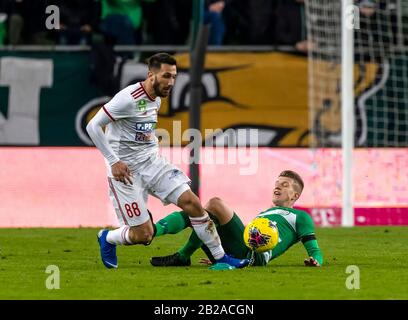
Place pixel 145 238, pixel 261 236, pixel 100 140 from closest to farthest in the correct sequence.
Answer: pixel 261 236, pixel 100 140, pixel 145 238

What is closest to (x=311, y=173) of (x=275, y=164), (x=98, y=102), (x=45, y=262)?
(x=275, y=164)

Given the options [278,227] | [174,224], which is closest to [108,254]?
[174,224]

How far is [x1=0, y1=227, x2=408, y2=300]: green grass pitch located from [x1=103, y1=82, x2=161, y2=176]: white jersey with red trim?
908 mm

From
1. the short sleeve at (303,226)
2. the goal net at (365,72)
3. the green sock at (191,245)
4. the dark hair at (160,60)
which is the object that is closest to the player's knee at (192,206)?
the green sock at (191,245)

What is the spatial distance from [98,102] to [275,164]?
3968 mm

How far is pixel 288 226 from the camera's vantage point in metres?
8.97

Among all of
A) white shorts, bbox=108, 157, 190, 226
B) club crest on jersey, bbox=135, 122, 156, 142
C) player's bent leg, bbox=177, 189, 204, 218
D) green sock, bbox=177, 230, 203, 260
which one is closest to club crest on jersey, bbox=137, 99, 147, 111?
club crest on jersey, bbox=135, 122, 156, 142

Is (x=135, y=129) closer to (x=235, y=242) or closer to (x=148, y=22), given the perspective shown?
(x=235, y=242)

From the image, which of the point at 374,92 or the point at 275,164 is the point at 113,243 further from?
the point at 374,92

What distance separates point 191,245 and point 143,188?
597 millimetres

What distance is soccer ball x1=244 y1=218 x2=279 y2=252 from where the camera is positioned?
8625 millimetres

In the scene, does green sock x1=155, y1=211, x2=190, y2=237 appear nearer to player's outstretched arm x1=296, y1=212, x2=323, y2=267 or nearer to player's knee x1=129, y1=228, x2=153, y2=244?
player's knee x1=129, y1=228, x2=153, y2=244

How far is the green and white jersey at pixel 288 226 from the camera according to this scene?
8.89 meters

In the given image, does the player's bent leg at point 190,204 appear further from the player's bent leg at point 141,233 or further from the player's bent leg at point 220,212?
the player's bent leg at point 141,233
